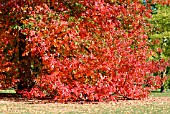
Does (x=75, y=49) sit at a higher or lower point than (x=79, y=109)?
higher

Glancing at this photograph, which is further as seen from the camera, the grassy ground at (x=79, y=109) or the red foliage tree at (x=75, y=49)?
the red foliage tree at (x=75, y=49)

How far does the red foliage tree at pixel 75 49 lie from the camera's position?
626 inches

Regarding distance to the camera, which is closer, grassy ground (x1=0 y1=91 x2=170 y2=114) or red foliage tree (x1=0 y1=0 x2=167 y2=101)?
grassy ground (x1=0 y1=91 x2=170 y2=114)

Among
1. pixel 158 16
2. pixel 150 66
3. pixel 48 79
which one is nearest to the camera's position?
pixel 48 79

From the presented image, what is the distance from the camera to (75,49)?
16.3 m

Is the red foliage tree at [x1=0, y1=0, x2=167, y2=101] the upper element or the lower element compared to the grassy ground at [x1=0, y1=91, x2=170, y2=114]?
upper

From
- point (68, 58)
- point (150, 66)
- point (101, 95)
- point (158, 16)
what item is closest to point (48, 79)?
point (68, 58)

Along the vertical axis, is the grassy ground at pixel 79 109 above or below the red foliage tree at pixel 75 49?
below

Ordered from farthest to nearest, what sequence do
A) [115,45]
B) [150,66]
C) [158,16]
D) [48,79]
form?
1. [158,16]
2. [150,66]
3. [115,45]
4. [48,79]

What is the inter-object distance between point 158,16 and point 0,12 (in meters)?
16.6

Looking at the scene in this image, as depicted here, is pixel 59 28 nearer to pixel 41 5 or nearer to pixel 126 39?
pixel 41 5

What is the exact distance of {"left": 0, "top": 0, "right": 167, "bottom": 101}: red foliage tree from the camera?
1591 centimetres

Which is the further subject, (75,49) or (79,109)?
(75,49)

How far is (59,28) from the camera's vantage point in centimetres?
1591
